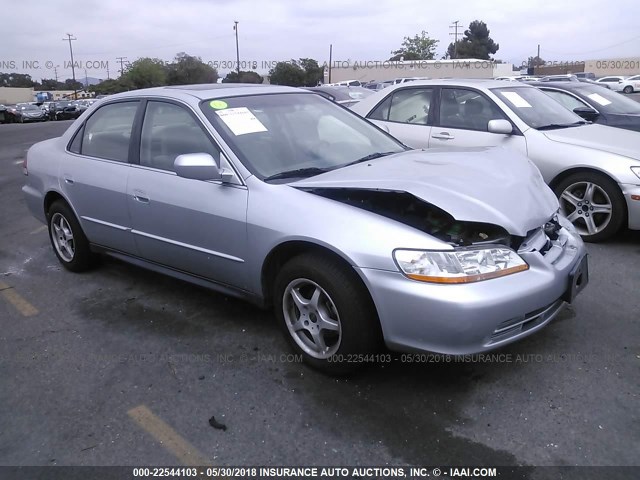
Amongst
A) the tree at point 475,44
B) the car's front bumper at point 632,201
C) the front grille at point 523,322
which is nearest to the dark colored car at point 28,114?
the car's front bumper at point 632,201

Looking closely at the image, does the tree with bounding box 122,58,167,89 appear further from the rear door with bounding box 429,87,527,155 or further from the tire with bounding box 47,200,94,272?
the tire with bounding box 47,200,94,272

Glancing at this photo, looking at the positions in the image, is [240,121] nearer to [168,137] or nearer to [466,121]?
[168,137]

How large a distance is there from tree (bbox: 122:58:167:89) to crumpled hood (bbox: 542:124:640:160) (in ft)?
154

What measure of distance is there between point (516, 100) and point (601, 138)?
98 cm

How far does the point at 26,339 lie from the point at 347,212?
2417 millimetres

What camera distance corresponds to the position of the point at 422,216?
2977 mm

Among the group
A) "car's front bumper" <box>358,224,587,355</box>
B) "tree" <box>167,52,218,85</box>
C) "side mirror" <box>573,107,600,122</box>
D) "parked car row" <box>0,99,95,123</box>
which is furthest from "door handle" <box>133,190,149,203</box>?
"tree" <box>167,52,218,85</box>

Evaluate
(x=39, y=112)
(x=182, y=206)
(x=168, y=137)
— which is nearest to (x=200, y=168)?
(x=182, y=206)

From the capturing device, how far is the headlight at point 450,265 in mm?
2625

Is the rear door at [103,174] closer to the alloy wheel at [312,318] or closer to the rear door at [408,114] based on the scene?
the alloy wheel at [312,318]

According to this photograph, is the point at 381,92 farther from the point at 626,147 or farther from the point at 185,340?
the point at 185,340

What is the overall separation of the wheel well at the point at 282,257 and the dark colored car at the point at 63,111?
36.3 meters

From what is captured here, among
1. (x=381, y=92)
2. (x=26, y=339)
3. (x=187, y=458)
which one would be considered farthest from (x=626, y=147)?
(x=26, y=339)

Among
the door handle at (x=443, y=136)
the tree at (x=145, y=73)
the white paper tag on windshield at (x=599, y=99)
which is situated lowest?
the door handle at (x=443, y=136)
